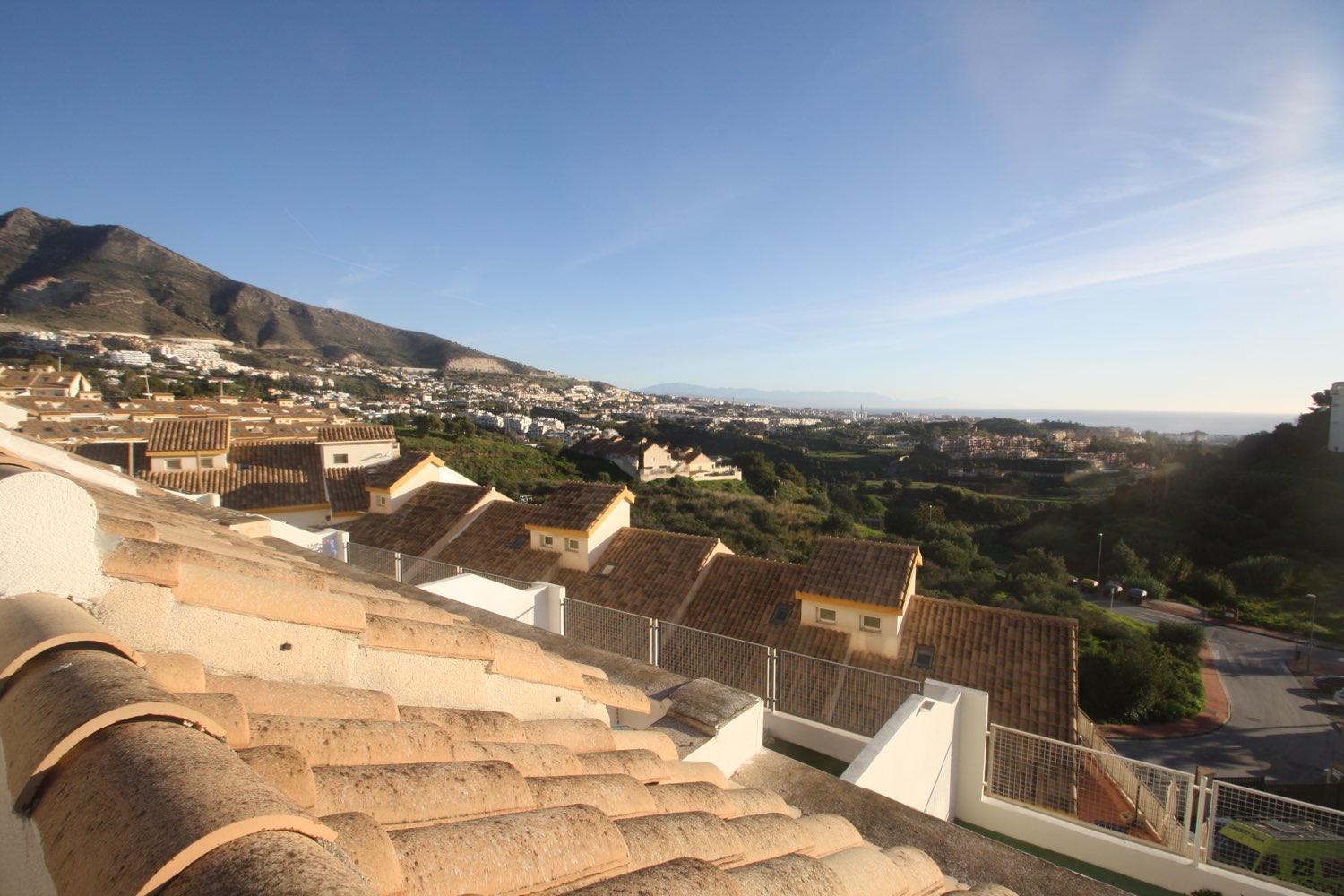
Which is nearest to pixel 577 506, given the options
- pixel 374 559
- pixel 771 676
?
pixel 374 559

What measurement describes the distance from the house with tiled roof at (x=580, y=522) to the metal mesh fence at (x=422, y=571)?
287 centimetres

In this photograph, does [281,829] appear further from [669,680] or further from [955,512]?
[955,512]

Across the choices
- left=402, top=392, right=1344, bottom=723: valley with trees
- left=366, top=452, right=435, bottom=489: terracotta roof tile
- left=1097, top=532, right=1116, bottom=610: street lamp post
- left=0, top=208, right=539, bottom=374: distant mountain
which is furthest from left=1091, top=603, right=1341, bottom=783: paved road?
left=0, top=208, right=539, bottom=374: distant mountain

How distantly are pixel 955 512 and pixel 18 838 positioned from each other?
2442 inches

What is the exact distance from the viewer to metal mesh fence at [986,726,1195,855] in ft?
13.9

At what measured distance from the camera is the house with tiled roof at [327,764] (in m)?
0.96

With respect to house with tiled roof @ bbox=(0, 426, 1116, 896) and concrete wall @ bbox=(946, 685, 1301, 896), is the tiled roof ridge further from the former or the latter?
house with tiled roof @ bbox=(0, 426, 1116, 896)

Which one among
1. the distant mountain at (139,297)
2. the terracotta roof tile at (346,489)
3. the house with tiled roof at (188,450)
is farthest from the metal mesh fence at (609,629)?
the distant mountain at (139,297)

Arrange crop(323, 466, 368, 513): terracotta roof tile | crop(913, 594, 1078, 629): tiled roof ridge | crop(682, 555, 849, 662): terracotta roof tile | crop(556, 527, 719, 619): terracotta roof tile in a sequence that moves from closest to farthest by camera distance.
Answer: crop(913, 594, 1078, 629): tiled roof ridge
crop(682, 555, 849, 662): terracotta roof tile
crop(556, 527, 719, 619): terracotta roof tile
crop(323, 466, 368, 513): terracotta roof tile

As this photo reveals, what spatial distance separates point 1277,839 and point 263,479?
67.3ft

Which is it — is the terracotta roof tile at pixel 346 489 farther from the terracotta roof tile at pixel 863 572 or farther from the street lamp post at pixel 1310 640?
the street lamp post at pixel 1310 640

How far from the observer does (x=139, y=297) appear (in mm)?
104500

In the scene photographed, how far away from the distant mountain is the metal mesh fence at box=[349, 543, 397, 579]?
358 feet

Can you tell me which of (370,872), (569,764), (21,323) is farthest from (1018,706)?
(21,323)
